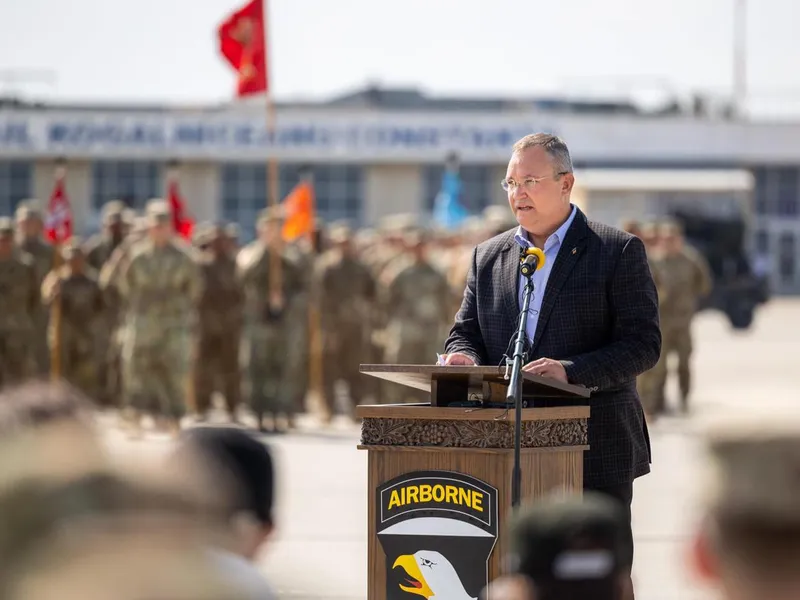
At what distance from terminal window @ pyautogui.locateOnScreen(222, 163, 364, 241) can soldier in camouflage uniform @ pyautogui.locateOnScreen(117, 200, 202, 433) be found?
3370cm

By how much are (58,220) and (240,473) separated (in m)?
16.0

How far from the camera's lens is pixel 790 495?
2.34 metres

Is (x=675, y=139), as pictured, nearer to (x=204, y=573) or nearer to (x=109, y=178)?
(x=109, y=178)

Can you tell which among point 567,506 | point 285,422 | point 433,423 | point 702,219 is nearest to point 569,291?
point 433,423

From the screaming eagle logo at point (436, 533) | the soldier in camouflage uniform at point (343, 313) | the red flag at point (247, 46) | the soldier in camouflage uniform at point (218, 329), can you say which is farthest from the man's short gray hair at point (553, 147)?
the red flag at point (247, 46)

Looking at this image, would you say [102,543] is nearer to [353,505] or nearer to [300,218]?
[353,505]

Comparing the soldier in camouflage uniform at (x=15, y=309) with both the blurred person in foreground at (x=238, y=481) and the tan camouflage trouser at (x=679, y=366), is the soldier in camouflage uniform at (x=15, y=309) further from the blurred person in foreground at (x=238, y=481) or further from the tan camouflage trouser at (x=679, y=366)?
the blurred person in foreground at (x=238, y=481)

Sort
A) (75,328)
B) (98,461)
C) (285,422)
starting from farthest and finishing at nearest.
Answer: (75,328)
(285,422)
(98,461)

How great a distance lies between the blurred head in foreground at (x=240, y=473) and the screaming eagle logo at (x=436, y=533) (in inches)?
63.1

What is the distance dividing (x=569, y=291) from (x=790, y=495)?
2913 millimetres

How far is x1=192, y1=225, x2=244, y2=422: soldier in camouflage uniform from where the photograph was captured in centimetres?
1780

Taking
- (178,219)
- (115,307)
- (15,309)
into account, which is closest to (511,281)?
(115,307)

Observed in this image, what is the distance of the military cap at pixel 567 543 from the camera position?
2.61 meters

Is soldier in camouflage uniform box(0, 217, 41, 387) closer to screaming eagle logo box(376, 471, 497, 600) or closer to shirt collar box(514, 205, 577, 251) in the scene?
shirt collar box(514, 205, 577, 251)
